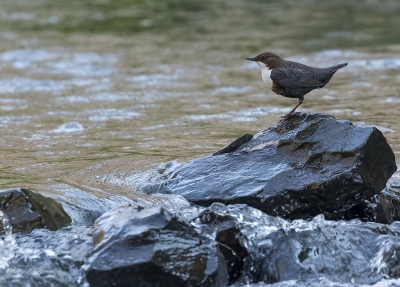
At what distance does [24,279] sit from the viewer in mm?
4336

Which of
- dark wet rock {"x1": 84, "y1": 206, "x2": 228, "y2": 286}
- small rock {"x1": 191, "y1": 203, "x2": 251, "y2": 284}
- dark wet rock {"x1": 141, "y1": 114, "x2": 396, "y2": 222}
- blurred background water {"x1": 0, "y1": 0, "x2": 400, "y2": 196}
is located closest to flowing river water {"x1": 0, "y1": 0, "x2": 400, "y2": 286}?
blurred background water {"x1": 0, "y1": 0, "x2": 400, "y2": 196}

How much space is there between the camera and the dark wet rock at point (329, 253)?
4551mm

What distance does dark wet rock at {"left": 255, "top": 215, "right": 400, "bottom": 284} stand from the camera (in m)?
4.55

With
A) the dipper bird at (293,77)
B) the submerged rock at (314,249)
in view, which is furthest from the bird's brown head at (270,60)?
the submerged rock at (314,249)

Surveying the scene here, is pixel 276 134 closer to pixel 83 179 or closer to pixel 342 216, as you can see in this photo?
pixel 342 216

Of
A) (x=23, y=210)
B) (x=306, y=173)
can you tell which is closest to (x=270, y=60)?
(x=306, y=173)

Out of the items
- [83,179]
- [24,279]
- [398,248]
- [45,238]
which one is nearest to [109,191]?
[83,179]

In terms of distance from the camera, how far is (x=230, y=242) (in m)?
4.61

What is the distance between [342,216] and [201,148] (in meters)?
2.55

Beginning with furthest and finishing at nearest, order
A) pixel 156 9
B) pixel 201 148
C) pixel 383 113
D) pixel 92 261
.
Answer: pixel 156 9 → pixel 383 113 → pixel 201 148 → pixel 92 261

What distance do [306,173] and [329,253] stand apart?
657 mm

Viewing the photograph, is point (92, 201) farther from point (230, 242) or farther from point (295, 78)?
point (295, 78)

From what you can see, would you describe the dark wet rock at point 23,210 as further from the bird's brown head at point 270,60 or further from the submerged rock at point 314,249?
the bird's brown head at point 270,60

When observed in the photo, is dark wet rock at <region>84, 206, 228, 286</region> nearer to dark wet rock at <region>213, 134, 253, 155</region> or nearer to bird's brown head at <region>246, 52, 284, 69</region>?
dark wet rock at <region>213, 134, 253, 155</region>
